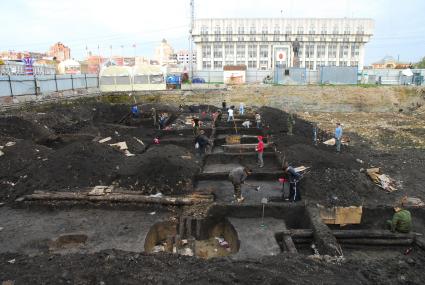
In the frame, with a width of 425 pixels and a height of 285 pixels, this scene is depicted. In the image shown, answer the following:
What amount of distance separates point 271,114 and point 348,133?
5501 millimetres

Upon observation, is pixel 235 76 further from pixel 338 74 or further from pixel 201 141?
pixel 201 141

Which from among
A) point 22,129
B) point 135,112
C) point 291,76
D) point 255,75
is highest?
point 255,75

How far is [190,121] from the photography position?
79.4ft

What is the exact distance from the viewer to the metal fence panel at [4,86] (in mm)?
21312

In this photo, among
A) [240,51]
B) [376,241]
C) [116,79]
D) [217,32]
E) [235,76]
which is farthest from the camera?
[240,51]

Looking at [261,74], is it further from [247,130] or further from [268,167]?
[268,167]

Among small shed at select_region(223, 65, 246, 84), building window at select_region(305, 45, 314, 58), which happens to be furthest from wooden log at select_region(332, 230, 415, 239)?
building window at select_region(305, 45, 314, 58)

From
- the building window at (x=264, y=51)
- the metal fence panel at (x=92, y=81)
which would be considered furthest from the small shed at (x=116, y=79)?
the building window at (x=264, y=51)

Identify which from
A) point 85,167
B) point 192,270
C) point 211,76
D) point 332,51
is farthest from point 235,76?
point 332,51

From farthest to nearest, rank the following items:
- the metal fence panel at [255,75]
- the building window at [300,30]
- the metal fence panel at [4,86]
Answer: the building window at [300,30] < the metal fence panel at [255,75] < the metal fence panel at [4,86]

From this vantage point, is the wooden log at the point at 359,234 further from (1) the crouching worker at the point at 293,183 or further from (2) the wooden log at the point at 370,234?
(1) the crouching worker at the point at 293,183

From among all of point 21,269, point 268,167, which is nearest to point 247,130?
point 268,167

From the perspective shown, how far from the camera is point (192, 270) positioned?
609 cm

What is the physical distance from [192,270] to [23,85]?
23.0 metres
